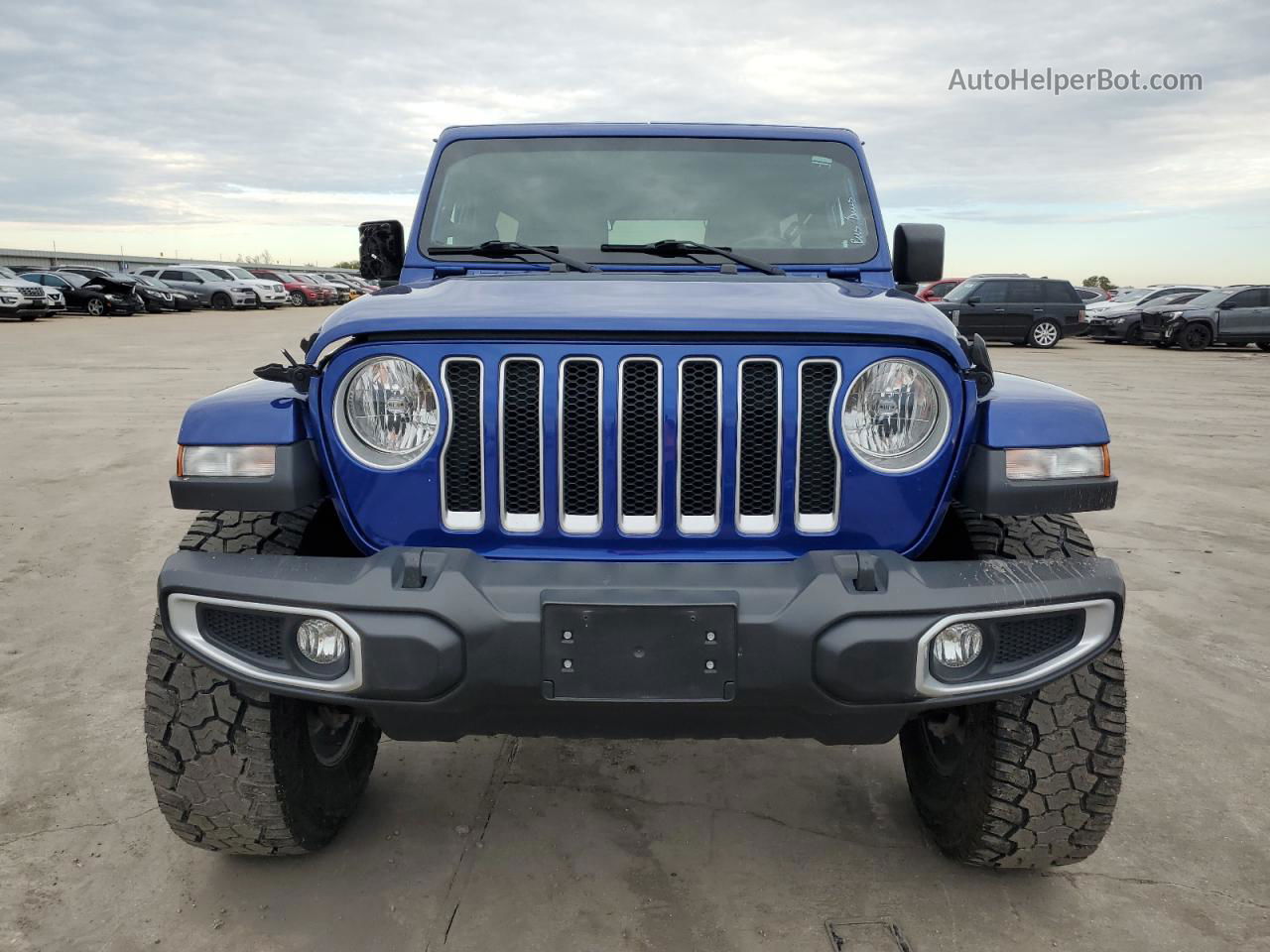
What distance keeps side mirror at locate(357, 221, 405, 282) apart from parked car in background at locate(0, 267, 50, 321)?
25301mm

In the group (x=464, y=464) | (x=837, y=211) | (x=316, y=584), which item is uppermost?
(x=837, y=211)

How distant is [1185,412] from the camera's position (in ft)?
36.3

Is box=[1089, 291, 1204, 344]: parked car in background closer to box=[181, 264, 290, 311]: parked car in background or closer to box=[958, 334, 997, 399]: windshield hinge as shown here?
box=[958, 334, 997, 399]: windshield hinge

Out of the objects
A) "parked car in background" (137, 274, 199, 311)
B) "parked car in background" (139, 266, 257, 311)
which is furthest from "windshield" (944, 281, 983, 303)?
"parked car in background" (139, 266, 257, 311)

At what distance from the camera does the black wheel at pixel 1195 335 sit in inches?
847

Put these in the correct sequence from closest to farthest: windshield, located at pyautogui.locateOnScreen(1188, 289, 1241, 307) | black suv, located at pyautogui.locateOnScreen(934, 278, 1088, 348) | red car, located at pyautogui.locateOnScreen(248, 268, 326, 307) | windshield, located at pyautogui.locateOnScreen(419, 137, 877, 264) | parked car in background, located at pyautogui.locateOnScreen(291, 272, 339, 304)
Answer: windshield, located at pyautogui.locateOnScreen(419, 137, 877, 264), black suv, located at pyautogui.locateOnScreen(934, 278, 1088, 348), windshield, located at pyautogui.locateOnScreen(1188, 289, 1241, 307), red car, located at pyautogui.locateOnScreen(248, 268, 326, 307), parked car in background, located at pyautogui.locateOnScreen(291, 272, 339, 304)

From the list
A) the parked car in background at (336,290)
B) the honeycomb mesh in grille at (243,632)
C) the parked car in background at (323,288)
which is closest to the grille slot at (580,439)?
the honeycomb mesh in grille at (243,632)

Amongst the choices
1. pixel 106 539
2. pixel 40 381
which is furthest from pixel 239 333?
pixel 106 539

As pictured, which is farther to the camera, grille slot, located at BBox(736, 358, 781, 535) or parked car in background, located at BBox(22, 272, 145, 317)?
parked car in background, located at BBox(22, 272, 145, 317)

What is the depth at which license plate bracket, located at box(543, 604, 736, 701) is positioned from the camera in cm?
191

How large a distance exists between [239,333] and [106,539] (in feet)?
58.6

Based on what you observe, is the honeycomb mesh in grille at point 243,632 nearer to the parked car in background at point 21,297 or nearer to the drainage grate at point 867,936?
the drainage grate at point 867,936

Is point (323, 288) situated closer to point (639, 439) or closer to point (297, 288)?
point (297, 288)

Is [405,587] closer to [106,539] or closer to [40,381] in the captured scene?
[106,539]
